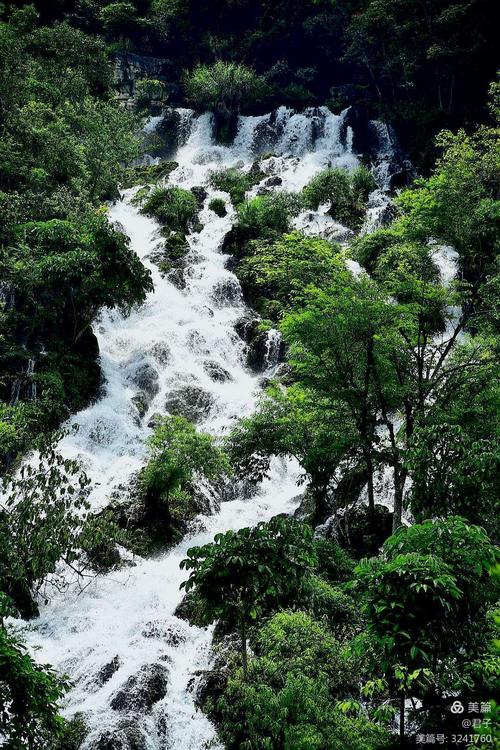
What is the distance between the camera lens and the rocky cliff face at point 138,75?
4262 cm

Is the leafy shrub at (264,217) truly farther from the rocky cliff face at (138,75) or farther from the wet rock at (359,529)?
the rocky cliff face at (138,75)

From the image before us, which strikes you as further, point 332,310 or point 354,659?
point 332,310

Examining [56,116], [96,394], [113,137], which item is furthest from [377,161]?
[96,394]

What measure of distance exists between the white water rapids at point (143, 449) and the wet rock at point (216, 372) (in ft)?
0.41

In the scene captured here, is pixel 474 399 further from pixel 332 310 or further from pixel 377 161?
pixel 377 161

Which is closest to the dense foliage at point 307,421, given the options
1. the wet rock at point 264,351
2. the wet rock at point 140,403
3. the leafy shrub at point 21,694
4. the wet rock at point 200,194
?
the leafy shrub at point 21,694

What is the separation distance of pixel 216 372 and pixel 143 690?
41.0 ft

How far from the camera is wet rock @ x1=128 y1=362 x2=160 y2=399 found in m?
19.2

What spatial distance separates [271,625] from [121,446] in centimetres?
1092

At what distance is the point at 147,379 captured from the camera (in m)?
19.5

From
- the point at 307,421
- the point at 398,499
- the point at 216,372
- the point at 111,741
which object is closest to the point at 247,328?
the point at 216,372

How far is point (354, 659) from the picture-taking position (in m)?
6.02

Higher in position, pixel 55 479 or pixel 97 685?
pixel 55 479

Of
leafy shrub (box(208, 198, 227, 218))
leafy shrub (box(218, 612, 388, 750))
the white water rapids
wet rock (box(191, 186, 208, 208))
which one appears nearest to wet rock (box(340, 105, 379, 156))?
the white water rapids
